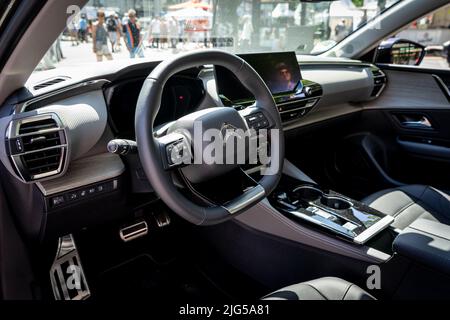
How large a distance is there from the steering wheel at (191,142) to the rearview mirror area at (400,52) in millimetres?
1858

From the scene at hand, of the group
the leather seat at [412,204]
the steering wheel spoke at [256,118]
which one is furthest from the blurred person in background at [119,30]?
the leather seat at [412,204]

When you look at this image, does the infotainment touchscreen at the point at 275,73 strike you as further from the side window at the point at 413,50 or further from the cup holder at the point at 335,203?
the side window at the point at 413,50

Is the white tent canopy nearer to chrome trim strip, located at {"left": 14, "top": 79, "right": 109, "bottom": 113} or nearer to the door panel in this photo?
chrome trim strip, located at {"left": 14, "top": 79, "right": 109, "bottom": 113}

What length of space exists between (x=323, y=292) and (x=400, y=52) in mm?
2309

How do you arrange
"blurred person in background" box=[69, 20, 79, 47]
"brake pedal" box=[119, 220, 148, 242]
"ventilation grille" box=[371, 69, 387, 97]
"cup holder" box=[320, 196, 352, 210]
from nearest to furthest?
1. "blurred person in background" box=[69, 20, 79, 47]
2. "cup holder" box=[320, 196, 352, 210]
3. "brake pedal" box=[119, 220, 148, 242]
4. "ventilation grille" box=[371, 69, 387, 97]

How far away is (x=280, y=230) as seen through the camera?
5.47ft

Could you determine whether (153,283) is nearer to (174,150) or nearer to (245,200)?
(245,200)

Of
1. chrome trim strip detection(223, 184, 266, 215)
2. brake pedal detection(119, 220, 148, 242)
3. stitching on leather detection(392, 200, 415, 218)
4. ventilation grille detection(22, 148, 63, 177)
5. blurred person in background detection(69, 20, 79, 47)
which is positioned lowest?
brake pedal detection(119, 220, 148, 242)

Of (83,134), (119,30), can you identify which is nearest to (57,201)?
(83,134)

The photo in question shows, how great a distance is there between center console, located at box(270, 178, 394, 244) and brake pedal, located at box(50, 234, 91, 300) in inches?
37.1

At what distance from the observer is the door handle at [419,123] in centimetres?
264

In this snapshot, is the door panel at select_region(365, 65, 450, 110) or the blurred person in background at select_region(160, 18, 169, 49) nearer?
the blurred person in background at select_region(160, 18, 169, 49)

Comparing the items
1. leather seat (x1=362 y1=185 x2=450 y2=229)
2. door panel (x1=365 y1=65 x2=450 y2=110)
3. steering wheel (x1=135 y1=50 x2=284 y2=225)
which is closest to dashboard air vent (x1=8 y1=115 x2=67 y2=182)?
steering wheel (x1=135 y1=50 x2=284 y2=225)

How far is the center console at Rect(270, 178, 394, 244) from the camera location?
1.58 meters
